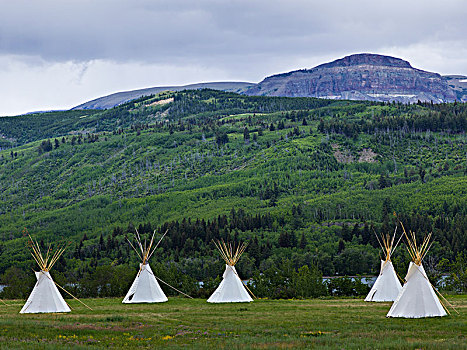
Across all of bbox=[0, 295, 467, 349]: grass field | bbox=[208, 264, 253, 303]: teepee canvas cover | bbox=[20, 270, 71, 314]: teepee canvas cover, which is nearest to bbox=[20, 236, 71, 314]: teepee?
bbox=[20, 270, 71, 314]: teepee canvas cover

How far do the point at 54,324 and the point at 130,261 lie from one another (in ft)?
356

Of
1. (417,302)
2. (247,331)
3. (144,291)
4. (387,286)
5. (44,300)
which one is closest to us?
(247,331)

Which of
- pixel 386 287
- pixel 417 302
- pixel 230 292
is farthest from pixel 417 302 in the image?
pixel 230 292

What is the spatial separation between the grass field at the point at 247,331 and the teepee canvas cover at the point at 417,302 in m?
1.13

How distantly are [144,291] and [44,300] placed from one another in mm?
12315

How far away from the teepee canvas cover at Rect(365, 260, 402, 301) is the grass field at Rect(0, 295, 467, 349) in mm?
13795

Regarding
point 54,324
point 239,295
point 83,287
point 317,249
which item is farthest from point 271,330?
point 317,249

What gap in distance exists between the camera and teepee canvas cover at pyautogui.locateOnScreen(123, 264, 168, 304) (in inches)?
2327

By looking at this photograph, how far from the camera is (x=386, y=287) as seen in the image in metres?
58.3

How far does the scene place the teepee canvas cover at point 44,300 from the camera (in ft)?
160

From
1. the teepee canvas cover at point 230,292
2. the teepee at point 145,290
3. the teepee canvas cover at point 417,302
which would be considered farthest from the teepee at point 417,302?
the teepee at point 145,290

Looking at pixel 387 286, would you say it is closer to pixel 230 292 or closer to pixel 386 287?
pixel 386 287

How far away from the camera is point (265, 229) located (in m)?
164

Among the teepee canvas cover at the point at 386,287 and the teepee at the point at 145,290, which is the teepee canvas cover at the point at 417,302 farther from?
the teepee at the point at 145,290
